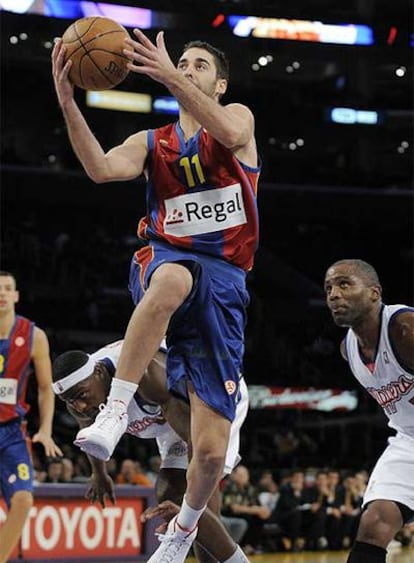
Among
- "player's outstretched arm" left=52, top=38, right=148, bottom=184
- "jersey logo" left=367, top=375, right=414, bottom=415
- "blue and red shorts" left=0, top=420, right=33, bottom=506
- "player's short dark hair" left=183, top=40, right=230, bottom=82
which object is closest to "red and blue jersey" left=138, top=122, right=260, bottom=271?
"player's outstretched arm" left=52, top=38, right=148, bottom=184

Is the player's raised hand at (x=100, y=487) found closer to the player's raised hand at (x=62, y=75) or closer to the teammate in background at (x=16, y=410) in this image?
the teammate in background at (x=16, y=410)

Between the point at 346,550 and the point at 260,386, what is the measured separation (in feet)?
23.5

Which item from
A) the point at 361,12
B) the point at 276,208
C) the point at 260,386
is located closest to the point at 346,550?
the point at 260,386

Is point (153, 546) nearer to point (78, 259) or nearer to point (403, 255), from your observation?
point (78, 259)

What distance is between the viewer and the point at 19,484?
25.2ft

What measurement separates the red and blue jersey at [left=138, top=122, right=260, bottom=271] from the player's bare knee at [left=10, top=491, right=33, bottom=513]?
10.8 feet

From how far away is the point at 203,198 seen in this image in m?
5.02

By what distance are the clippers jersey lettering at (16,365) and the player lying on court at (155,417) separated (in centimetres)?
196

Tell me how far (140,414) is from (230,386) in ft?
3.88

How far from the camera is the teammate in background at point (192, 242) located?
181 inches

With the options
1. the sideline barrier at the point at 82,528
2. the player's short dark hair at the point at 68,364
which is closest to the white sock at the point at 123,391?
the player's short dark hair at the point at 68,364

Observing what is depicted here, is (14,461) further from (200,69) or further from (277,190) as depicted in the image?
(277,190)

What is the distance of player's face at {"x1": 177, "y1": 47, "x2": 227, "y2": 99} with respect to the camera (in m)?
5.05

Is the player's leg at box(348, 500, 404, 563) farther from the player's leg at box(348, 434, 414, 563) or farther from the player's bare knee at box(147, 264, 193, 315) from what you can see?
the player's bare knee at box(147, 264, 193, 315)
